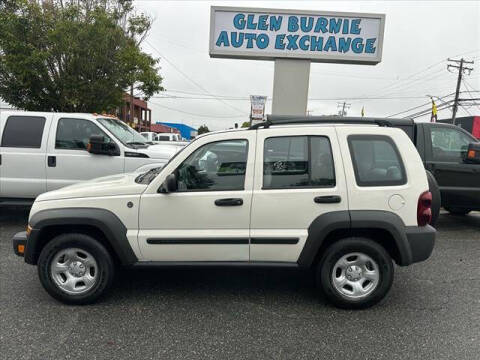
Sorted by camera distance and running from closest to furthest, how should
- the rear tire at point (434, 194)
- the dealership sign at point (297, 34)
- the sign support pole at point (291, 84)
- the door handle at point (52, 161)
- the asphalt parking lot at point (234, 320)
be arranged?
the asphalt parking lot at point (234, 320)
the rear tire at point (434, 194)
the door handle at point (52, 161)
the dealership sign at point (297, 34)
the sign support pole at point (291, 84)

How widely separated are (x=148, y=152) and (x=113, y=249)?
290 cm

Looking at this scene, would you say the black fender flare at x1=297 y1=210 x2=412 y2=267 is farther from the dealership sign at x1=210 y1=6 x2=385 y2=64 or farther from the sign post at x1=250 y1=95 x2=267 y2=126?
the sign post at x1=250 y1=95 x2=267 y2=126

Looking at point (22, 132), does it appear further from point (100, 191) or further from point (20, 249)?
point (100, 191)

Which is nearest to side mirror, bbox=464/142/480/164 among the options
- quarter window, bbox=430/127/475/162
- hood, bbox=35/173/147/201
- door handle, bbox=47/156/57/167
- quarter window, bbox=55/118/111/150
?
quarter window, bbox=430/127/475/162

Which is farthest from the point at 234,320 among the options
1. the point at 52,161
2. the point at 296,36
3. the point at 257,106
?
the point at 257,106

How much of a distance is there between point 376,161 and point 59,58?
11331mm

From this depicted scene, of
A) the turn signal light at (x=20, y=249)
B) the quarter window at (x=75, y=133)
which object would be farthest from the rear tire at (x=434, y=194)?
the quarter window at (x=75, y=133)

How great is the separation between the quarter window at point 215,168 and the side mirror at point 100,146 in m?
3.04

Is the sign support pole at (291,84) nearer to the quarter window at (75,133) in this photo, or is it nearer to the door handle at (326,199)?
the quarter window at (75,133)

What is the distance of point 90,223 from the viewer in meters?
3.41

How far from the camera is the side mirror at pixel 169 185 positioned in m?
3.36

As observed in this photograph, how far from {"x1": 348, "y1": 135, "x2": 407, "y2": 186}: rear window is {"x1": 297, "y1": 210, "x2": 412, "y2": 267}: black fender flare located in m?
0.30

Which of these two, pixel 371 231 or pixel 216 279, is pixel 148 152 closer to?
pixel 216 279

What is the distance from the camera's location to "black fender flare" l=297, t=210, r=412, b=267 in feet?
11.2
